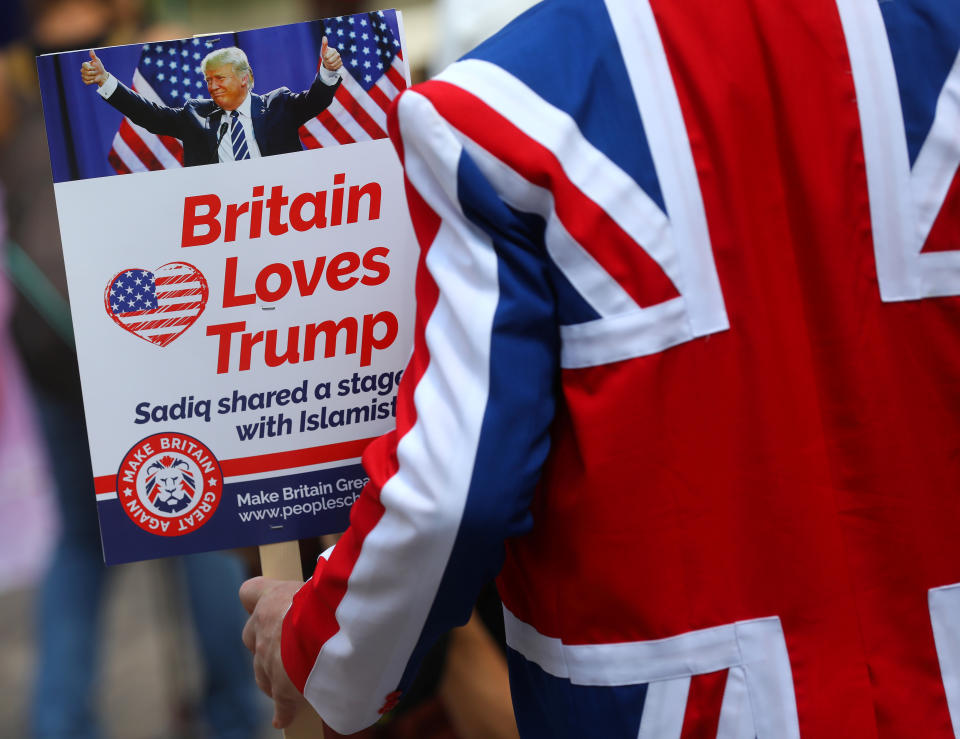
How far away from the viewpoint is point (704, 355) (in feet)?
3.54

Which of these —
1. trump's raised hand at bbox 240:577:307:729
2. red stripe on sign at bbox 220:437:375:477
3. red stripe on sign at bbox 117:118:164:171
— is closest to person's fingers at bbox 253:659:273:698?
trump's raised hand at bbox 240:577:307:729

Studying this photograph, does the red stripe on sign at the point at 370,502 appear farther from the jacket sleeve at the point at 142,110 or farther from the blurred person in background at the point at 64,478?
Result: the blurred person in background at the point at 64,478

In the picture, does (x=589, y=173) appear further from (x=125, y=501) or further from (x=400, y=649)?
(x=125, y=501)

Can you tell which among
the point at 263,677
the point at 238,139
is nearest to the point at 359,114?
the point at 238,139

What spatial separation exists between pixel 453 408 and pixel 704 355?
0.25 meters

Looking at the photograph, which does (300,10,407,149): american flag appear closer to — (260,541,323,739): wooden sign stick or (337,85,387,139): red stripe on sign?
(337,85,387,139): red stripe on sign

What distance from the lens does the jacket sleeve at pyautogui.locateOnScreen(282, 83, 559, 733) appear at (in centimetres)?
104

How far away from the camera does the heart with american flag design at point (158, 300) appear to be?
1411 mm

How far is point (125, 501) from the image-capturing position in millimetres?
1441

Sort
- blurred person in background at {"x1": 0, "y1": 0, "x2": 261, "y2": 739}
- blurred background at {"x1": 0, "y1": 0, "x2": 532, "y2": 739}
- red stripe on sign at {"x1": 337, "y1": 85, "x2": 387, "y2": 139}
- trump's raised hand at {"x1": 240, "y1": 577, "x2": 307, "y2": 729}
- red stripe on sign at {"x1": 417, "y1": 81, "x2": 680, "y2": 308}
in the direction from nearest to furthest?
1. red stripe on sign at {"x1": 417, "y1": 81, "x2": 680, "y2": 308}
2. trump's raised hand at {"x1": 240, "y1": 577, "x2": 307, "y2": 729}
3. red stripe on sign at {"x1": 337, "y1": 85, "x2": 387, "y2": 139}
4. blurred background at {"x1": 0, "y1": 0, "x2": 532, "y2": 739}
5. blurred person in background at {"x1": 0, "y1": 0, "x2": 261, "y2": 739}

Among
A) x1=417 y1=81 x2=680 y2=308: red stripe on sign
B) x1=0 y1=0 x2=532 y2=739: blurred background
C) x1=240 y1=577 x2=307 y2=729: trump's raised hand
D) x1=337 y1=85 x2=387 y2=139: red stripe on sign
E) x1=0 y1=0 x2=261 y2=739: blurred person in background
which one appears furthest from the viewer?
x1=0 y1=0 x2=261 y2=739: blurred person in background

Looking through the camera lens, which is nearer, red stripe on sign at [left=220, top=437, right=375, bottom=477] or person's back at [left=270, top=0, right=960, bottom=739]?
person's back at [left=270, top=0, right=960, bottom=739]

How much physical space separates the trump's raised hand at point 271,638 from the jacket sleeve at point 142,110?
0.60 m

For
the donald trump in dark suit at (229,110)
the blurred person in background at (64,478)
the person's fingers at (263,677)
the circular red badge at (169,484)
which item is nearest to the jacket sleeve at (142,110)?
the donald trump in dark suit at (229,110)
